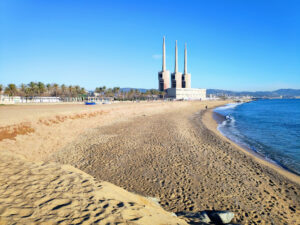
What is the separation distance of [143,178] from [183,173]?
199 centimetres

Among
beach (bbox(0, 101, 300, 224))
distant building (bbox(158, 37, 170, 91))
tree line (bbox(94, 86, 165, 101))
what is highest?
distant building (bbox(158, 37, 170, 91))

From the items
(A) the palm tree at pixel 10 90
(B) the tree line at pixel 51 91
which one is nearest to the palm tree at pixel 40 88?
(B) the tree line at pixel 51 91

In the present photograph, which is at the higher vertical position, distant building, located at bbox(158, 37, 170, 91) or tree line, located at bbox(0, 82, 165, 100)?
distant building, located at bbox(158, 37, 170, 91)

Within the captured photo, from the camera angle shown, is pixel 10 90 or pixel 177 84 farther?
pixel 177 84

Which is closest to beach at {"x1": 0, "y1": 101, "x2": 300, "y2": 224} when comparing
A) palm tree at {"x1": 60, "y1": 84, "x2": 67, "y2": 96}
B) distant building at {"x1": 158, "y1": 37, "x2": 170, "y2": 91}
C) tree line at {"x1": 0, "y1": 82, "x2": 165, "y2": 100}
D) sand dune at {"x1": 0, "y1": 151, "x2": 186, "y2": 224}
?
sand dune at {"x1": 0, "y1": 151, "x2": 186, "y2": 224}

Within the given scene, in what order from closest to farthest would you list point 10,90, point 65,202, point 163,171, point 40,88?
point 65,202 < point 163,171 < point 10,90 < point 40,88

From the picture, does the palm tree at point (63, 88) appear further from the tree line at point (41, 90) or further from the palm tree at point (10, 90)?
the palm tree at point (10, 90)

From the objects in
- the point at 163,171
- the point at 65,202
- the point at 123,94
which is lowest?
the point at 163,171

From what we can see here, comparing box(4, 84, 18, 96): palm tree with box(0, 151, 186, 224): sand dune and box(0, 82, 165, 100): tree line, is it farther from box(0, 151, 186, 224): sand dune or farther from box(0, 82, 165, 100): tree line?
box(0, 151, 186, 224): sand dune

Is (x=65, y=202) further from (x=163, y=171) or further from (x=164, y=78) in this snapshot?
(x=164, y=78)

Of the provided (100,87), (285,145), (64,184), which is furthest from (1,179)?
(100,87)

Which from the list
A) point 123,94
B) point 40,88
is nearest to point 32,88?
point 40,88

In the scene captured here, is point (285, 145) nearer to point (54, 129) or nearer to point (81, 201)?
point (81, 201)

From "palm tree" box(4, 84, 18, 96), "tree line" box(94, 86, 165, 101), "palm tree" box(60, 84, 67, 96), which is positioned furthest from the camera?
"tree line" box(94, 86, 165, 101)
